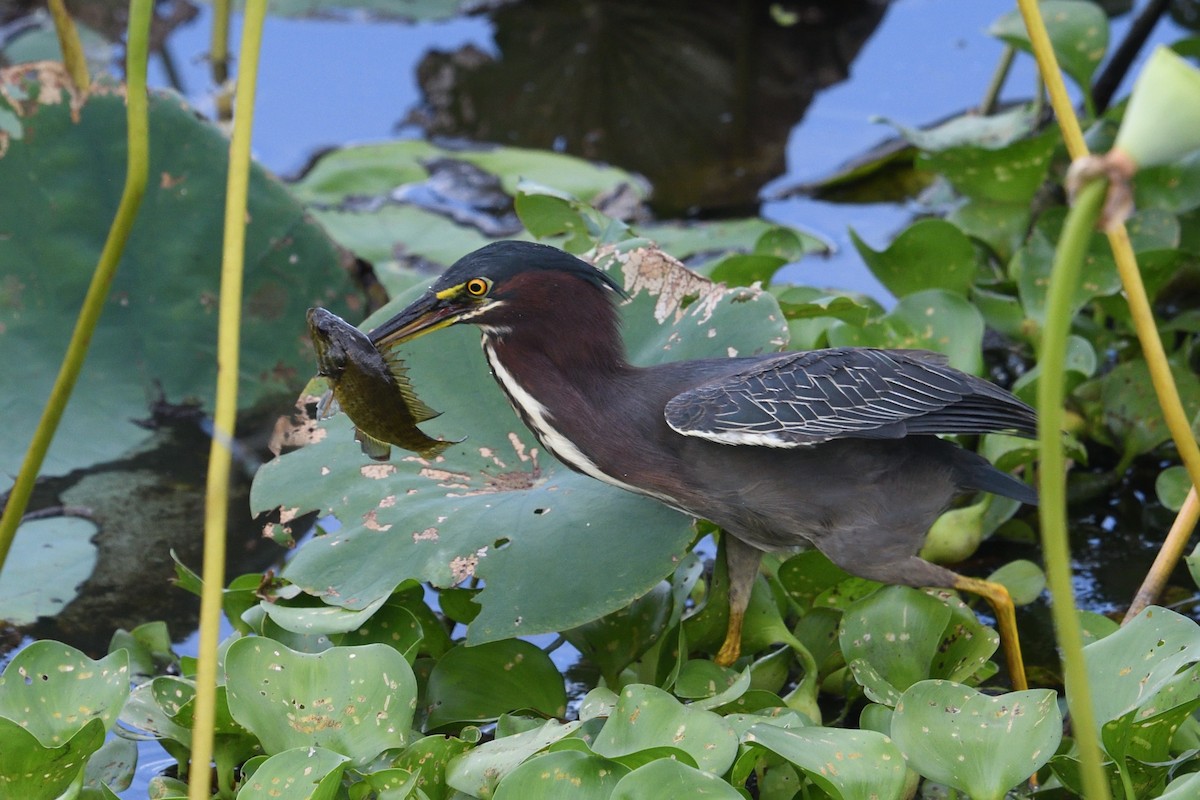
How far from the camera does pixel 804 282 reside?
5004 millimetres

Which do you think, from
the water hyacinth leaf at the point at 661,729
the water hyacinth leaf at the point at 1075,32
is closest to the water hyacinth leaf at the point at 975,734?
the water hyacinth leaf at the point at 661,729

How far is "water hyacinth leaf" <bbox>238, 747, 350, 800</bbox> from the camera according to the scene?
2.25 meters

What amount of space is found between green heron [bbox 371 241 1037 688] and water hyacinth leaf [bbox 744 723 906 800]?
0.55m

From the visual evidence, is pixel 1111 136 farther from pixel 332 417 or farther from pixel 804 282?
pixel 332 417

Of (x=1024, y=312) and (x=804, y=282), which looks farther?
(x=804, y=282)

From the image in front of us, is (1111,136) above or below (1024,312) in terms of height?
above

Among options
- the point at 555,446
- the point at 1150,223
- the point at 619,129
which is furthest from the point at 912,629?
the point at 619,129

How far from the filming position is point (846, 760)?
7.52ft

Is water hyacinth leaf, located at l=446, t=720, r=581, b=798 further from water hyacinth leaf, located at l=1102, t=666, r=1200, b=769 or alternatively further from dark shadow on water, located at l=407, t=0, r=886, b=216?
dark shadow on water, located at l=407, t=0, r=886, b=216

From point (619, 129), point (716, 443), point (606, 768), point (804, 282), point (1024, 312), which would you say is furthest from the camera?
point (619, 129)

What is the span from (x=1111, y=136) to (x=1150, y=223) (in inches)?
19.7

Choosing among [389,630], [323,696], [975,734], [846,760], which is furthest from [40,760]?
[975,734]

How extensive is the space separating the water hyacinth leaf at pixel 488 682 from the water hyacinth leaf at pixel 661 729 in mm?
525

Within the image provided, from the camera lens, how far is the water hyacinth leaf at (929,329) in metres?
3.62
